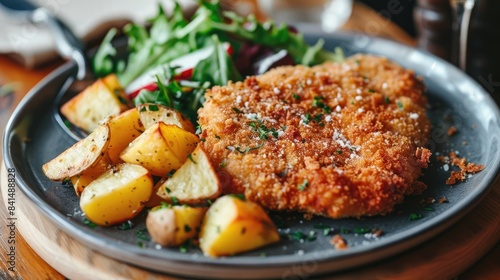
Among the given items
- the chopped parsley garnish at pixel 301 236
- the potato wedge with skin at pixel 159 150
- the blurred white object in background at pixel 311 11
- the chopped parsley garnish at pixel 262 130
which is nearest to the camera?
the chopped parsley garnish at pixel 301 236

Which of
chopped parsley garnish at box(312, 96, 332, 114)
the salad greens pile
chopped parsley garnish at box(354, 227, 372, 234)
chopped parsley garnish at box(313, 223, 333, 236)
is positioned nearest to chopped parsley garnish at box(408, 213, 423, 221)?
chopped parsley garnish at box(354, 227, 372, 234)

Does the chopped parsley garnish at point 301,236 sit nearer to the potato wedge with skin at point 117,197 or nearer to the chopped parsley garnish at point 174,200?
the chopped parsley garnish at point 174,200

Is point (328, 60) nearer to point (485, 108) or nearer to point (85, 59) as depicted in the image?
point (485, 108)

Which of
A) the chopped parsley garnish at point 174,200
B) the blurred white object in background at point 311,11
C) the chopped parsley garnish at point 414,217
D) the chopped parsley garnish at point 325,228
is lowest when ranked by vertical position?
the blurred white object in background at point 311,11

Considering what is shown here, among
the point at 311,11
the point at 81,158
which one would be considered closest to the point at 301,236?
the point at 81,158

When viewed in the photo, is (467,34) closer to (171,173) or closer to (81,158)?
(171,173)

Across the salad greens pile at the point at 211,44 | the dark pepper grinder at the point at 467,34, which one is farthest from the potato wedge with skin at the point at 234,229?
the dark pepper grinder at the point at 467,34
